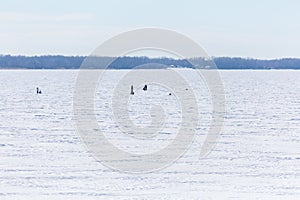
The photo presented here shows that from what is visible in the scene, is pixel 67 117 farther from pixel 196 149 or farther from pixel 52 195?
pixel 52 195

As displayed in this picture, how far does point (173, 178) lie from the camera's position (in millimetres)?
20375

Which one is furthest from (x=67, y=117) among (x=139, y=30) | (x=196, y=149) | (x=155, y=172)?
(x=155, y=172)

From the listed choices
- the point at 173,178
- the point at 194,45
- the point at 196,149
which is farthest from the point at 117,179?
the point at 194,45

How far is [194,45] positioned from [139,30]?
5.25 meters

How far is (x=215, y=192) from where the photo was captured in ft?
59.5

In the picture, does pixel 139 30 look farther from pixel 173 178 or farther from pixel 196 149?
pixel 173 178

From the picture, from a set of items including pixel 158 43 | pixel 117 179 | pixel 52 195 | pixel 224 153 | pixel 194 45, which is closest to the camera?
pixel 52 195

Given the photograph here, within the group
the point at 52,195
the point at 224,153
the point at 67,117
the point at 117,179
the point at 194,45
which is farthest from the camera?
the point at 67,117

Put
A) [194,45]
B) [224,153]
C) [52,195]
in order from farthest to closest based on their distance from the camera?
[194,45] < [224,153] < [52,195]

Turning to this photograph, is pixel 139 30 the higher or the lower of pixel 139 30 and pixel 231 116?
the higher

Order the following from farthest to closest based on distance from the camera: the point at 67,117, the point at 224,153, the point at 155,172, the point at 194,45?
the point at 67,117
the point at 194,45
the point at 224,153
the point at 155,172

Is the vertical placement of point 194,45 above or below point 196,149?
above

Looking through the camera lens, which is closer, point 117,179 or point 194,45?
point 117,179

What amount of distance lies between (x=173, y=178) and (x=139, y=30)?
1049 centimetres
